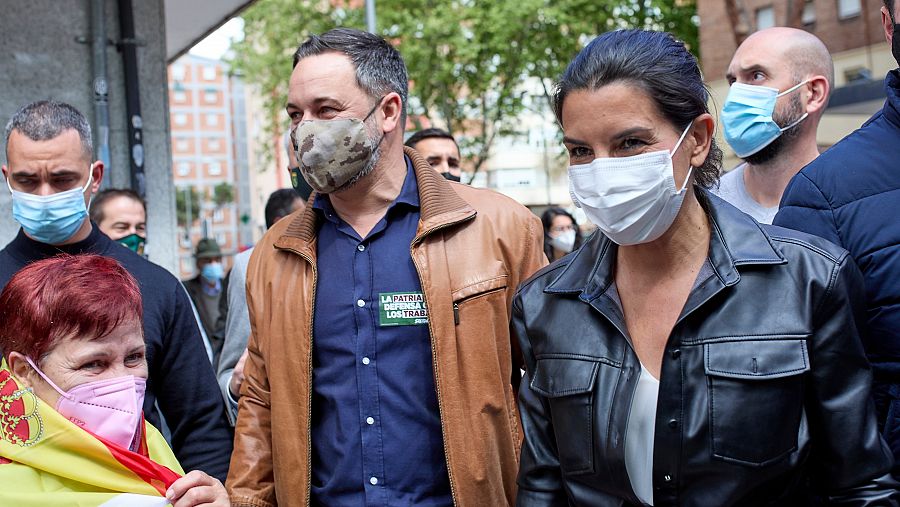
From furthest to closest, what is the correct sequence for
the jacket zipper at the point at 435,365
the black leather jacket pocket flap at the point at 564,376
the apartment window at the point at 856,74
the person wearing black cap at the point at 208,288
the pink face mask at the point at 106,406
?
the apartment window at the point at 856,74 → the person wearing black cap at the point at 208,288 → the jacket zipper at the point at 435,365 → the pink face mask at the point at 106,406 → the black leather jacket pocket flap at the point at 564,376

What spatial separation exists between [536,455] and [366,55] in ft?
5.01

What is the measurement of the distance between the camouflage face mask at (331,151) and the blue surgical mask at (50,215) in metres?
0.98

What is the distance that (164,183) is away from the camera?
739 centimetres

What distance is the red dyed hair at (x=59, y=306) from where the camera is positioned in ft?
8.59

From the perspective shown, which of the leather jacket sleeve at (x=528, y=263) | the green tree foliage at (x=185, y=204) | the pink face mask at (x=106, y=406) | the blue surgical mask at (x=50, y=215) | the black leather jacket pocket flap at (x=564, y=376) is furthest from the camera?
the green tree foliage at (x=185, y=204)

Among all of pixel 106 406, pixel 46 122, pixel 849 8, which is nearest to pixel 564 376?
pixel 106 406

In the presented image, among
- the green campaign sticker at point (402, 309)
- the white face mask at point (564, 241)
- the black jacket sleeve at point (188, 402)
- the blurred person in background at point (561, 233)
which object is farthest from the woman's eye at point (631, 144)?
the white face mask at point (564, 241)

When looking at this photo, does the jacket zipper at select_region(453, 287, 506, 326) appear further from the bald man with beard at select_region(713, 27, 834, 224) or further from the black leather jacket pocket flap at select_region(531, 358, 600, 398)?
the bald man with beard at select_region(713, 27, 834, 224)

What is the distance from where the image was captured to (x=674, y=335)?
7.49 feet

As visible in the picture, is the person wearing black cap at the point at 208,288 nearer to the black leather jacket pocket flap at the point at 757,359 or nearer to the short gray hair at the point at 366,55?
the short gray hair at the point at 366,55

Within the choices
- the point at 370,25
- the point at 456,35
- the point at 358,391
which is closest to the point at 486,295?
the point at 358,391

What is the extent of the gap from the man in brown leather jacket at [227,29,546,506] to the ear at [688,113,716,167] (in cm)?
87

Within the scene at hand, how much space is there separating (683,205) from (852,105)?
15.2 meters

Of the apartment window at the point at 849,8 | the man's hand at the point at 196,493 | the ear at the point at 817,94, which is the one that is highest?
the apartment window at the point at 849,8
